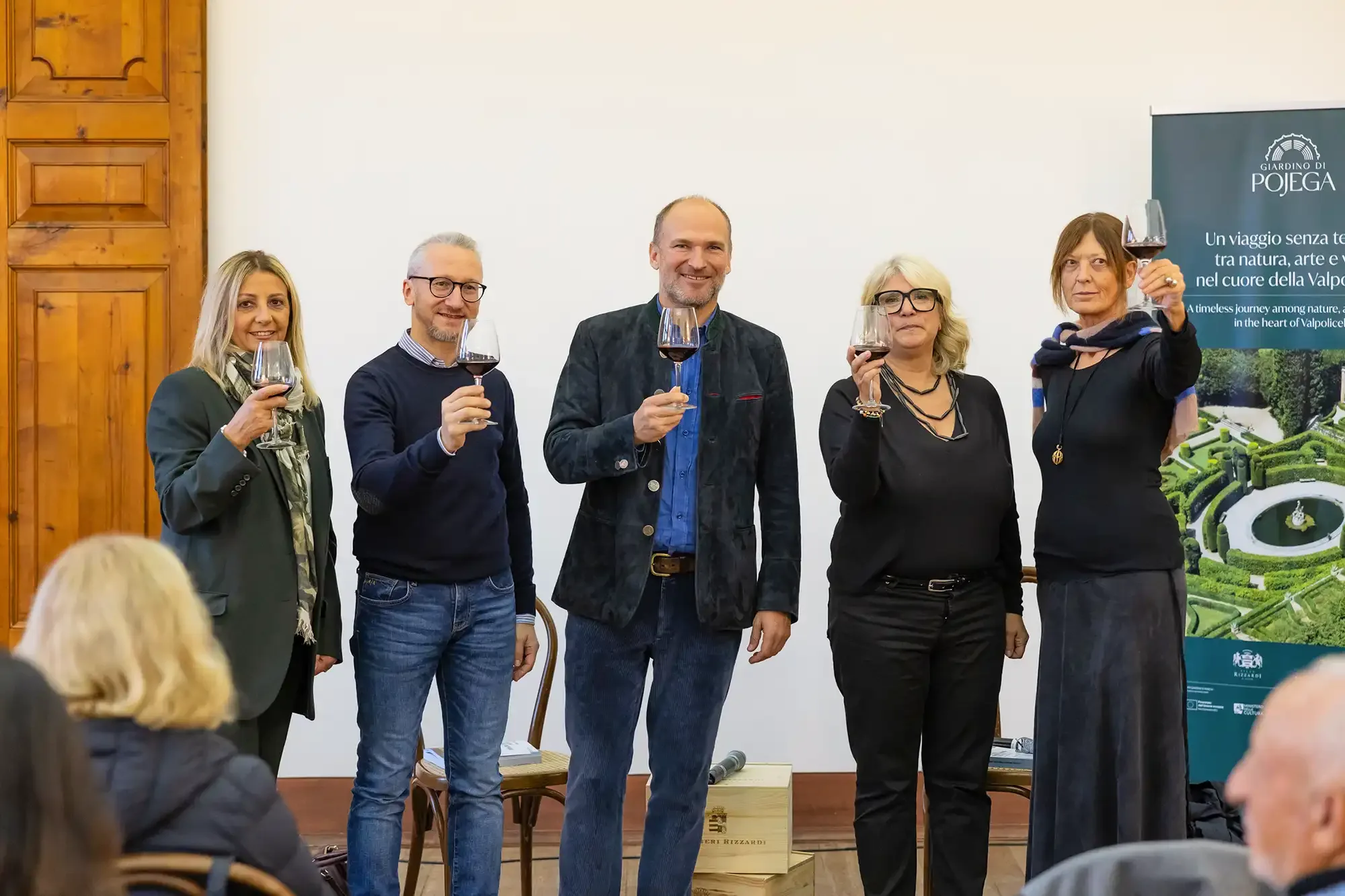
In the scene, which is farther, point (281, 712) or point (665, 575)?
point (665, 575)

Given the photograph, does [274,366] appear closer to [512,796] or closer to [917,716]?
[512,796]

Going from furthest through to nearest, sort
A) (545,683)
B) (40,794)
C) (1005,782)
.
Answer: (545,683) < (1005,782) < (40,794)

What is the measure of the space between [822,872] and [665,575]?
157cm

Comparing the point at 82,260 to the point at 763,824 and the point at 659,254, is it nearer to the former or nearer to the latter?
the point at 659,254

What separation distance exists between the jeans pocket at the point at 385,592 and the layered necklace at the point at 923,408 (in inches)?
47.7

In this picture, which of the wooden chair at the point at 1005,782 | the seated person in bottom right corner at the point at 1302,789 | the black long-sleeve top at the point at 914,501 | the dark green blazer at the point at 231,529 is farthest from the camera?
the wooden chair at the point at 1005,782

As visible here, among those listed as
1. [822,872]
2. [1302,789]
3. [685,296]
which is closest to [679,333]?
[685,296]

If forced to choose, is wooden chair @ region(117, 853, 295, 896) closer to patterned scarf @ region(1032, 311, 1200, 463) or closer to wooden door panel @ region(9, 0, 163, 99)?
patterned scarf @ region(1032, 311, 1200, 463)

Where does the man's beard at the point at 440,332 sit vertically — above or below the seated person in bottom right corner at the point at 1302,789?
above

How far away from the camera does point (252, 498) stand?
9.09 ft

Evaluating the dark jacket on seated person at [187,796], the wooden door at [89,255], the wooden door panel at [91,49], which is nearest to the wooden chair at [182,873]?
the dark jacket on seated person at [187,796]

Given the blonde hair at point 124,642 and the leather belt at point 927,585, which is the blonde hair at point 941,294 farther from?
the blonde hair at point 124,642

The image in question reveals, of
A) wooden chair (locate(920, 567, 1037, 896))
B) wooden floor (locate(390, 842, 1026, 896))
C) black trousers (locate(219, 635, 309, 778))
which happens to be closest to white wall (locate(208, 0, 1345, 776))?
wooden floor (locate(390, 842, 1026, 896))

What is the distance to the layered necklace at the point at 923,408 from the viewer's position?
3127 millimetres
